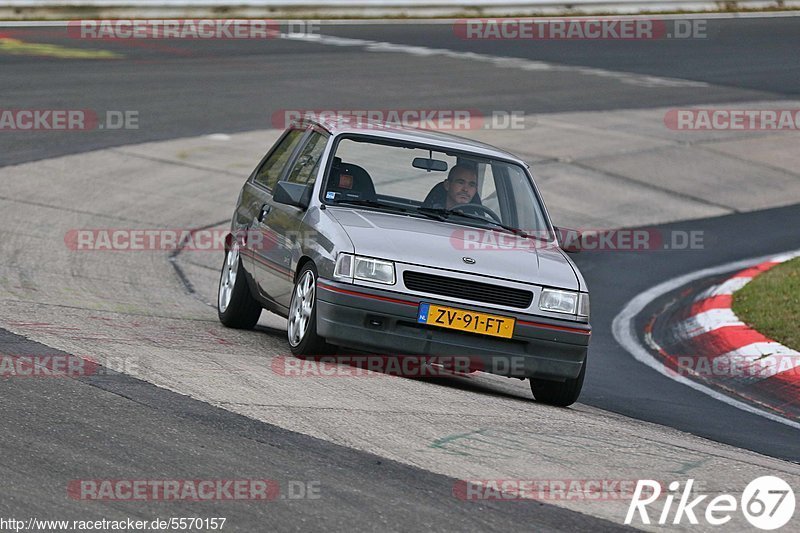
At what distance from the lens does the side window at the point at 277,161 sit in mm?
9820

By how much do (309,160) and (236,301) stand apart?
1.18 m

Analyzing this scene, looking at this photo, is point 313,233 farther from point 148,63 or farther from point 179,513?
point 148,63

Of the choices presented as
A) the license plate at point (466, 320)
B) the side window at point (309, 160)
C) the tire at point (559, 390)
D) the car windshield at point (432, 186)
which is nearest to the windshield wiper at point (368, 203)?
the car windshield at point (432, 186)

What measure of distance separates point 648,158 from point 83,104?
7991 millimetres

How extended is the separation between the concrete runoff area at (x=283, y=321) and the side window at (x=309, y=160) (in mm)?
1137

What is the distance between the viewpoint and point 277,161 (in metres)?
9.95

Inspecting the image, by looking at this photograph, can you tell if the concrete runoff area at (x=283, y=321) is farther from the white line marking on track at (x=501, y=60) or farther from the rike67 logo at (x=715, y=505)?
the white line marking on track at (x=501, y=60)

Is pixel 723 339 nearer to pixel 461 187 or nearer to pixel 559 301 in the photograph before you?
pixel 461 187

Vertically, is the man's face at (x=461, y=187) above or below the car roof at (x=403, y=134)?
below

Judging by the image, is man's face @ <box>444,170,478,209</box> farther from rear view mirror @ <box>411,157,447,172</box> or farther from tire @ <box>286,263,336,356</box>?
tire @ <box>286,263,336,356</box>

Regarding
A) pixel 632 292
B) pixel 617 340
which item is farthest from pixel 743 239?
pixel 617 340

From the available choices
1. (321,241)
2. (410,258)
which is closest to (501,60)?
(321,241)

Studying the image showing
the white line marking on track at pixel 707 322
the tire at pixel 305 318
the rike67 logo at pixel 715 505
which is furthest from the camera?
the white line marking on track at pixel 707 322

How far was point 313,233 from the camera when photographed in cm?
849
